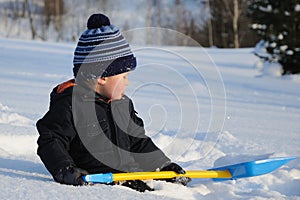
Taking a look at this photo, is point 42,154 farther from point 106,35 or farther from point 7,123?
point 7,123

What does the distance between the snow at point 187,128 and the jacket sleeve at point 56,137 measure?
3.3 inches

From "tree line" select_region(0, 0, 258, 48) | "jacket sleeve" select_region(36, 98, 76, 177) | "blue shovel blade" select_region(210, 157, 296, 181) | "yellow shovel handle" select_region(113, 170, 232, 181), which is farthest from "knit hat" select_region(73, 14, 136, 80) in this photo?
"tree line" select_region(0, 0, 258, 48)

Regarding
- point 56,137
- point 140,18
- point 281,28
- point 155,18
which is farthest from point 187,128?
point 140,18

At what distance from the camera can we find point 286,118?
4.35 meters

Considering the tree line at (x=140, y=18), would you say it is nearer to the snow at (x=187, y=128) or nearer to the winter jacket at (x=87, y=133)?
the snow at (x=187, y=128)

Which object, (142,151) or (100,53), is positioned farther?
(142,151)

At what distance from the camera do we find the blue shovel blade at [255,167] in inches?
94.0

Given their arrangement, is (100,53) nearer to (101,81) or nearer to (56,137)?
(101,81)

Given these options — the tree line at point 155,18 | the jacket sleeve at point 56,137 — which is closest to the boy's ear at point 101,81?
the jacket sleeve at point 56,137

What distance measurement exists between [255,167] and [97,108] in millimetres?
812

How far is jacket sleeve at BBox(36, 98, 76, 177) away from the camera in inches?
75.5

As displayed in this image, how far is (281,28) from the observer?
8305mm

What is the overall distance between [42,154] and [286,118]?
2.87 metres

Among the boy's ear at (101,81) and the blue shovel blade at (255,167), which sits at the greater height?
the boy's ear at (101,81)
